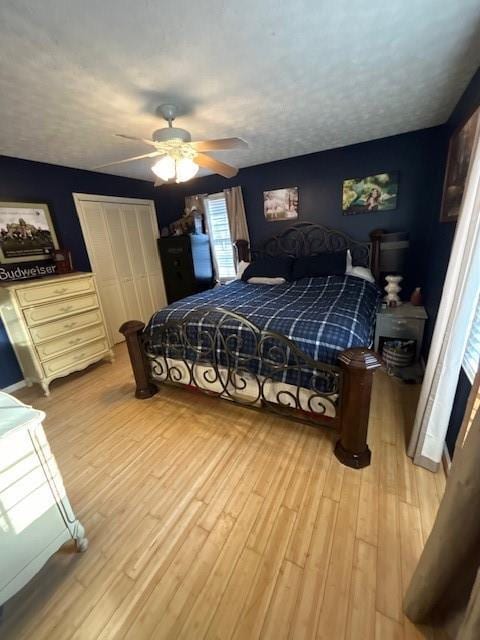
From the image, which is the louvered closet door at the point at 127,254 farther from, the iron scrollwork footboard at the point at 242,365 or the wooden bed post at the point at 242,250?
the iron scrollwork footboard at the point at 242,365

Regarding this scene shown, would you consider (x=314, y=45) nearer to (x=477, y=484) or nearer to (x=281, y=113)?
(x=281, y=113)

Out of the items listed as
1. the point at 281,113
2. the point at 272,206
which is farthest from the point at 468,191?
the point at 272,206

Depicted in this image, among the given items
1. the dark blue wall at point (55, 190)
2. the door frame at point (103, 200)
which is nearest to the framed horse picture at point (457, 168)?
the door frame at point (103, 200)

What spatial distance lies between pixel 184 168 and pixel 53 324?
2088 millimetres

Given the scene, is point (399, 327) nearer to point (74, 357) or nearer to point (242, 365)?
point (242, 365)

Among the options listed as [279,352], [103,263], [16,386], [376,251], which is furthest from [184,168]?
[16,386]

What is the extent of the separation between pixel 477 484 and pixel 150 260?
4399mm

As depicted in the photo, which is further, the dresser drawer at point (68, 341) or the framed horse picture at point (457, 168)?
the dresser drawer at point (68, 341)

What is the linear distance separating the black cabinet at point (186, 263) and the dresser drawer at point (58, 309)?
1411 millimetres

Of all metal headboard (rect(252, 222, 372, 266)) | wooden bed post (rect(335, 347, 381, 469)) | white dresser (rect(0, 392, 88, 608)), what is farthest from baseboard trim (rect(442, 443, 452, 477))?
metal headboard (rect(252, 222, 372, 266))

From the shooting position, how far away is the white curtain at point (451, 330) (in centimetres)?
118

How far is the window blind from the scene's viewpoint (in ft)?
4.21

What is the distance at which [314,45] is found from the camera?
1408 millimetres

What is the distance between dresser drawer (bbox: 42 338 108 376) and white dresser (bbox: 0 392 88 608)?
5.94ft
